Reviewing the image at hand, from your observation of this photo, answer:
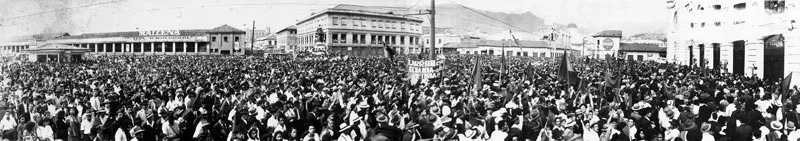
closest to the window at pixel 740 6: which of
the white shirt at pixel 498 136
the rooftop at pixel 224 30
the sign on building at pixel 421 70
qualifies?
the sign on building at pixel 421 70

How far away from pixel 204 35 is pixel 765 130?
2354 inches

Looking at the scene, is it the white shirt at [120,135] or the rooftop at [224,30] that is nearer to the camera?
the white shirt at [120,135]

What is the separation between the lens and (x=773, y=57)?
20422 millimetres

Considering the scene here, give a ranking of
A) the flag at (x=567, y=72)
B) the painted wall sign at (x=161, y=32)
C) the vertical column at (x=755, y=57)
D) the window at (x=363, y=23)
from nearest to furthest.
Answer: the flag at (x=567, y=72)
the vertical column at (x=755, y=57)
the painted wall sign at (x=161, y=32)
the window at (x=363, y=23)

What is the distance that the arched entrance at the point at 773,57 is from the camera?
1975cm

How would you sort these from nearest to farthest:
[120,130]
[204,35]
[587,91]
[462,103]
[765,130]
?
[120,130] < [765,130] < [462,103] < [587,91] < [204,35]

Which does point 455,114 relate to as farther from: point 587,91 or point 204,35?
point 204,35

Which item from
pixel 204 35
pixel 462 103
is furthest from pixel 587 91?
pixel 204 35

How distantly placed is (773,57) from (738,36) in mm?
4856

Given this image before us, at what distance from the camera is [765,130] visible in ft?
26.5

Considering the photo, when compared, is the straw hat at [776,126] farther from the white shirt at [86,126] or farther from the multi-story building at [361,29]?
the multi-story building at [361,29]

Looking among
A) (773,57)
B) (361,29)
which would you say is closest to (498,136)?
(773,57)

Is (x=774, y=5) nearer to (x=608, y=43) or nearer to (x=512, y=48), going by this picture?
(x=608, y=43)

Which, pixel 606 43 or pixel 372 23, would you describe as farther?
pixel 372 23
